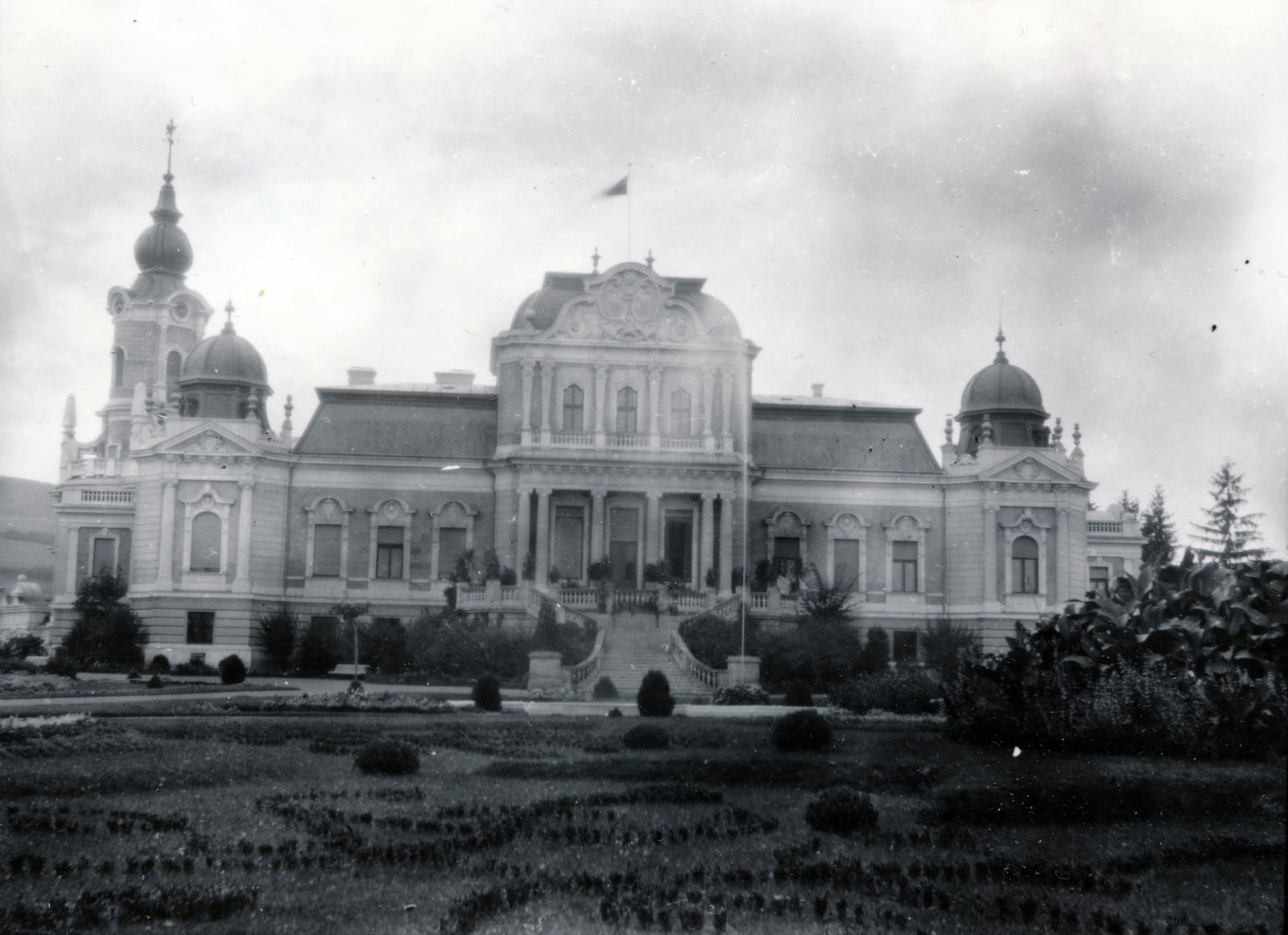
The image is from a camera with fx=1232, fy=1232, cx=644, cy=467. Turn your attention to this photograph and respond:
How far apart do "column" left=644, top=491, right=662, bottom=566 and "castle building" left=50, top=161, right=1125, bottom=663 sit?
0.10 metres

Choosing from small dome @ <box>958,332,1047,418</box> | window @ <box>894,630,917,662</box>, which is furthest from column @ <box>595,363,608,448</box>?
small dome @ <box>958,332,1047,418</box>

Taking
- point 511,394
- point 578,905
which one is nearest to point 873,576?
point 511,394

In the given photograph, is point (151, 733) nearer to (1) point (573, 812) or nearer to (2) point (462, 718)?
(2) point (462, 718)

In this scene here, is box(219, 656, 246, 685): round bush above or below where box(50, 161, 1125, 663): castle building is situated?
below

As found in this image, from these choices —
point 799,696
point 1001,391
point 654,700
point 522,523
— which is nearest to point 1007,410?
point 1001,391

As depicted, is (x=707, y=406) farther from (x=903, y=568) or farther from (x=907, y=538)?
(x=903, y=568)

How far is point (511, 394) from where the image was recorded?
45.8 m

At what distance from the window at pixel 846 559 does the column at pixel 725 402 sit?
5.99 metres

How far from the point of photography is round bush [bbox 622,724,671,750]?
62.3 ft

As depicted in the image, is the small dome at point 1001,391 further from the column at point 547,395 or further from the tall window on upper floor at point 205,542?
the tall window on upper floor at point 205,542

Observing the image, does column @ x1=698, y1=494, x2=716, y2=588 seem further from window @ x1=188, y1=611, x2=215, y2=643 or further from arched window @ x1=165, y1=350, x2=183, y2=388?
arched window @ x1=165, y1=350, x2=183, y2=388

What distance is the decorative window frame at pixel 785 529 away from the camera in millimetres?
46344

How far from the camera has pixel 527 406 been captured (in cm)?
4509

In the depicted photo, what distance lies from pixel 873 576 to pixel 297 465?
71.6 ft
